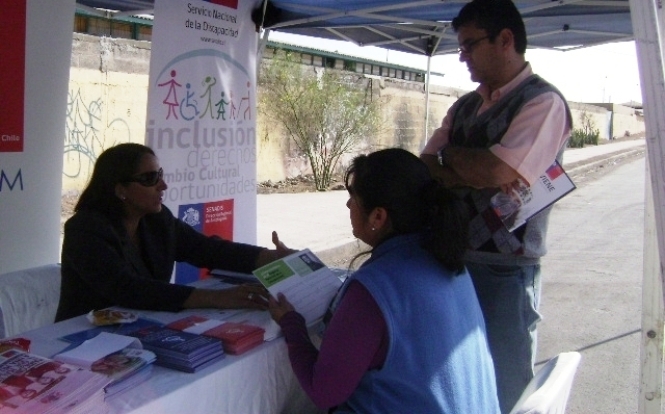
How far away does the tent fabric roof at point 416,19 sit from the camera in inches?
158

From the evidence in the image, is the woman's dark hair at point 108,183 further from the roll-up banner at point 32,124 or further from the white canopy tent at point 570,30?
the white canopy tent at point 570,30

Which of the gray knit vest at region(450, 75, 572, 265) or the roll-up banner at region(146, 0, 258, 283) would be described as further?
the roll-up banner at region(146, 0, 258, 283)

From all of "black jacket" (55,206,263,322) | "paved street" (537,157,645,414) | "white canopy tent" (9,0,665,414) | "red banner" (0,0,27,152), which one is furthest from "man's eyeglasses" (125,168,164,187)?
"paved street" (537,157,645,414)

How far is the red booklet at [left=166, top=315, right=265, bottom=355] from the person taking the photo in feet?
5.53

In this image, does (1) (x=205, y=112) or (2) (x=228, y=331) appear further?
(1) (x=205, y=112)

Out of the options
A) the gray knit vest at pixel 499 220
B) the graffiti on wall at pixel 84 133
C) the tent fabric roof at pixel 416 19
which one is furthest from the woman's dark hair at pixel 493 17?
the graffiti on wall at pixel 84 133

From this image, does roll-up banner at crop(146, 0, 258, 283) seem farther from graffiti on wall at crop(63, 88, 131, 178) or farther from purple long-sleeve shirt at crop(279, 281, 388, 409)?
graffiti on wall at crop(63, 88, 131, 178)

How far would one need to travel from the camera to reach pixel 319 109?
11977 millimetres

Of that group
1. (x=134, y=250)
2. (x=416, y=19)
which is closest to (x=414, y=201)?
(x=134, y=250)

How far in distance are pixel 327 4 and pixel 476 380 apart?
3.25 metres

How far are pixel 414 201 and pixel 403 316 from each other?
28 centimetres

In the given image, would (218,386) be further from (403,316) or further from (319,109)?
(319,109)

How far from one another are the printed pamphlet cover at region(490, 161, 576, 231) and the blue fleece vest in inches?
27.1

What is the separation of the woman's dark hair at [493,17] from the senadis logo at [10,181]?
2490 mm
